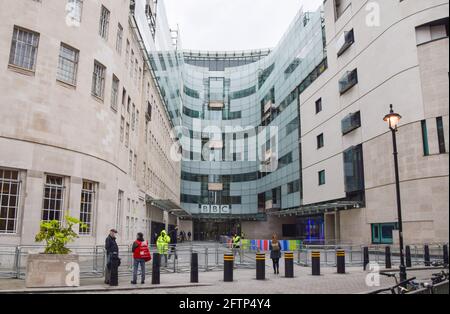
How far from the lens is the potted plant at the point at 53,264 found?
41.4ft

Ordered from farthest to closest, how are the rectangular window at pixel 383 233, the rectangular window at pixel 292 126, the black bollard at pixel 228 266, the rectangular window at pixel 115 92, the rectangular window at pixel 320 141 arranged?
the rectangular window at pixel 292 126
the rectangular window at pixel 320 141
the rectangular window at pixel 383 233
the rectangular window at pixel 115 92
the black bollard at pixel 228 266

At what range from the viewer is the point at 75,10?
21.5 m

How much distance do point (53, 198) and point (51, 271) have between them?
7.55 m

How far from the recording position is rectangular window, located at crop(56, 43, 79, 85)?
67.4 feet

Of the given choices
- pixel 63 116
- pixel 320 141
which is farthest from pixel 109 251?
pixel 320 141

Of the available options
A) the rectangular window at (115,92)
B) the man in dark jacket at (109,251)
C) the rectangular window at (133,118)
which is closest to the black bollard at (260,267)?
the man in dark jacket at (109,251)

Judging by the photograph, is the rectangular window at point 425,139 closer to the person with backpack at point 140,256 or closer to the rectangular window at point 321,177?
the rectangular window at point 321,177

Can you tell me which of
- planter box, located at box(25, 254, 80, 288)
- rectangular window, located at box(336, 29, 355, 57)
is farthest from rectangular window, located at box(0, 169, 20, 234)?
rectangular window, located at box(336, 29, 355, 57)

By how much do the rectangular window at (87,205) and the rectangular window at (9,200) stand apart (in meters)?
3.87

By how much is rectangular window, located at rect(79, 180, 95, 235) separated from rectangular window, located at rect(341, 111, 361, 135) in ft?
78.4

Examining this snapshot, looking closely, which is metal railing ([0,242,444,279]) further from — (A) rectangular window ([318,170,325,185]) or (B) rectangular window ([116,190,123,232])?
(A) rectangular window ([318,170,325,185])

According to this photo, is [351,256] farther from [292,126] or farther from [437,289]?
[292,126]

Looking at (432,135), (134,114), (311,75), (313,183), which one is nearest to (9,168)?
(134,114)
